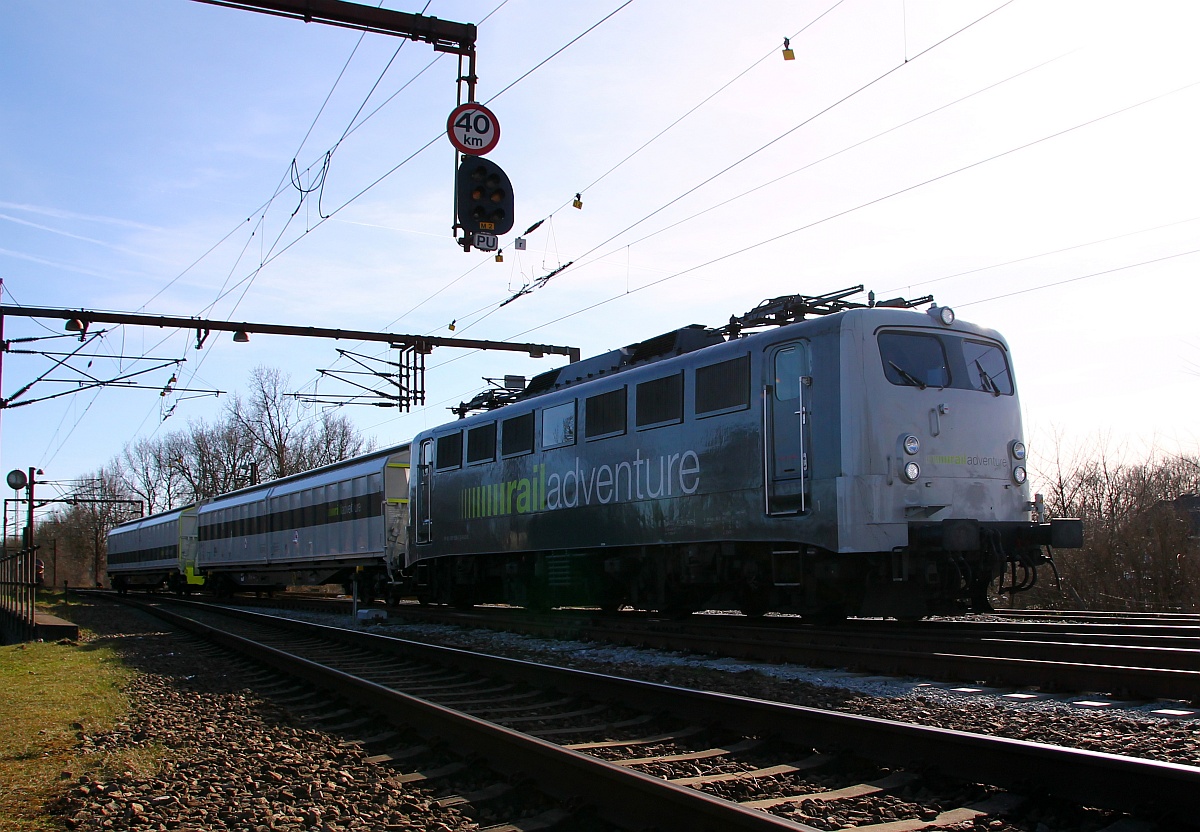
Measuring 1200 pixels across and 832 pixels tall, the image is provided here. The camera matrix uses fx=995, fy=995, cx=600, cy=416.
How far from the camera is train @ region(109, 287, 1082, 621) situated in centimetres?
1007

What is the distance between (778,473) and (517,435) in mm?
6192

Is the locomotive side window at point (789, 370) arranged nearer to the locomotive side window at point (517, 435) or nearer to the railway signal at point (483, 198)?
the railway signal at point (483, 198)

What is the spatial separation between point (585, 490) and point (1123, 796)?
10329 mm

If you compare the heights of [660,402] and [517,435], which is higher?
[660,402]

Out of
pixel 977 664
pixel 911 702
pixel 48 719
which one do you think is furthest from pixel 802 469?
pixel 48 719

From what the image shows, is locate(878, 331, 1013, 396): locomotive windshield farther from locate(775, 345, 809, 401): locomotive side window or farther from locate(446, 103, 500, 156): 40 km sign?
locate(446, 103, 500, 156): 40 km sign

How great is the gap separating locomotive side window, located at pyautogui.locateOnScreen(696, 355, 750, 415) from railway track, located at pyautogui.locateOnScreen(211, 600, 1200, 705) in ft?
8.46

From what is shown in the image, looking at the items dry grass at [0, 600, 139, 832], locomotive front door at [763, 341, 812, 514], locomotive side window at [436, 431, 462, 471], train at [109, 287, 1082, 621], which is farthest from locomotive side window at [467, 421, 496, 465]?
locomotive front door at [763, 341, 812, 514]

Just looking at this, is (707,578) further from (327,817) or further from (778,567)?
(327,817)

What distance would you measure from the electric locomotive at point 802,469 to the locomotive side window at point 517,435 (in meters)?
0.94

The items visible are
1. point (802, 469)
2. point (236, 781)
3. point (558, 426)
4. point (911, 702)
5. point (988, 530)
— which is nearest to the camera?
Result: point (236, 781)

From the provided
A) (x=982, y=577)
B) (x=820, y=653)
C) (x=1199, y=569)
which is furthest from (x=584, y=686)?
(x=1199, y=569)

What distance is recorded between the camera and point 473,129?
420 inches

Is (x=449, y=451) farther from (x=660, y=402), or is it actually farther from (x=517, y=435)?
(x=660, y=402)
